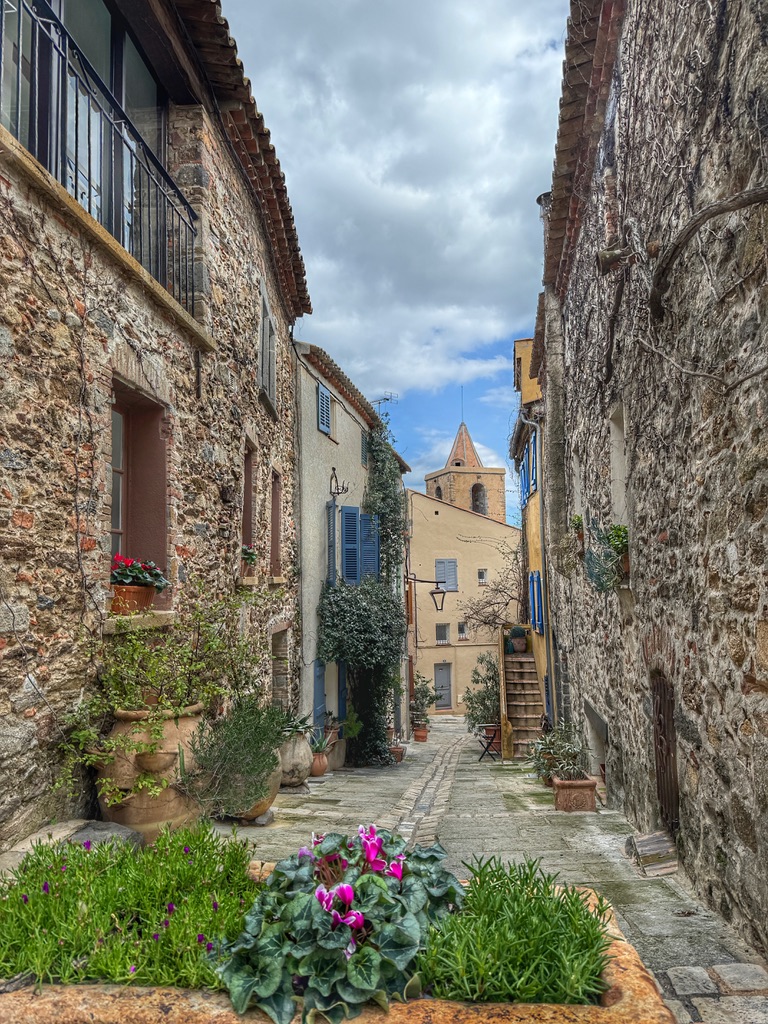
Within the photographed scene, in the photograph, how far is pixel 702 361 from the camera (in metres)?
3.46

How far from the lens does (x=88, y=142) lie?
468 cm

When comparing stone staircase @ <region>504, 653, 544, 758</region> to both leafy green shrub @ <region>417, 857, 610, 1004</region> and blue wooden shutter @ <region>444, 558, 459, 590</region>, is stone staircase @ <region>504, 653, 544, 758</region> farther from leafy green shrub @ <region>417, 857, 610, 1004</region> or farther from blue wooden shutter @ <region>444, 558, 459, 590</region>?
blue wooden shutter @ <region>444, 558, 459, 590</region>

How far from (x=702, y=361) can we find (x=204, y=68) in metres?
5.08

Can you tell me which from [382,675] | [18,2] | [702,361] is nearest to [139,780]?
[702,361]

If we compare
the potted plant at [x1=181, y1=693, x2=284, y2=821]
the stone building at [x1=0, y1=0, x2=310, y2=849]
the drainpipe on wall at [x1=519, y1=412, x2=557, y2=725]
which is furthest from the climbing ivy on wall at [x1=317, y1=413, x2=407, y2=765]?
A: the potted plant at [x1=181, y1=693, x2=284, y2=821]

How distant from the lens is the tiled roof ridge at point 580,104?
5383 millimetres

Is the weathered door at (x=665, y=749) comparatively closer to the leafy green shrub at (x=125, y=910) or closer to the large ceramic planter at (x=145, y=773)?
the leafy green shrub at (x=125, y=910)

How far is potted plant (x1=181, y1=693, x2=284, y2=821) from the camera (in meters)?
4.50

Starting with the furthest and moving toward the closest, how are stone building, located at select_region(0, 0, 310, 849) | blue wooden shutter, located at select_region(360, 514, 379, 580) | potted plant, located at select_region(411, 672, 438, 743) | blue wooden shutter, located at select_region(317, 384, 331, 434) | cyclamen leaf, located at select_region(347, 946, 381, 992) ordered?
potted plant, located at select_region(411, 672, 438, 743) < blue wooden shutter, located at select_region(360, 514, 379, 580) < blue wooden shutter, located at select_region(317, 384, 331, 434) < stone building, located at select_region(0, 0, 310, 849) < cyclamen leaf, located at select_region(347, 946, 381, 992)

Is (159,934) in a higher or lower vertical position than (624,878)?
higher

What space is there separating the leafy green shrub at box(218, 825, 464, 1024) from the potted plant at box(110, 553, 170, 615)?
2539 mm

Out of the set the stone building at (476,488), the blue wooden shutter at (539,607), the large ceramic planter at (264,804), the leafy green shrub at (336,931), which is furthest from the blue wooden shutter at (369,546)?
the stone building at (476,488)

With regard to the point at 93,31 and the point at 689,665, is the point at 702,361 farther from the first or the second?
the point at 93,31

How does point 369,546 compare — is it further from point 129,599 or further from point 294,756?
point 129,599
